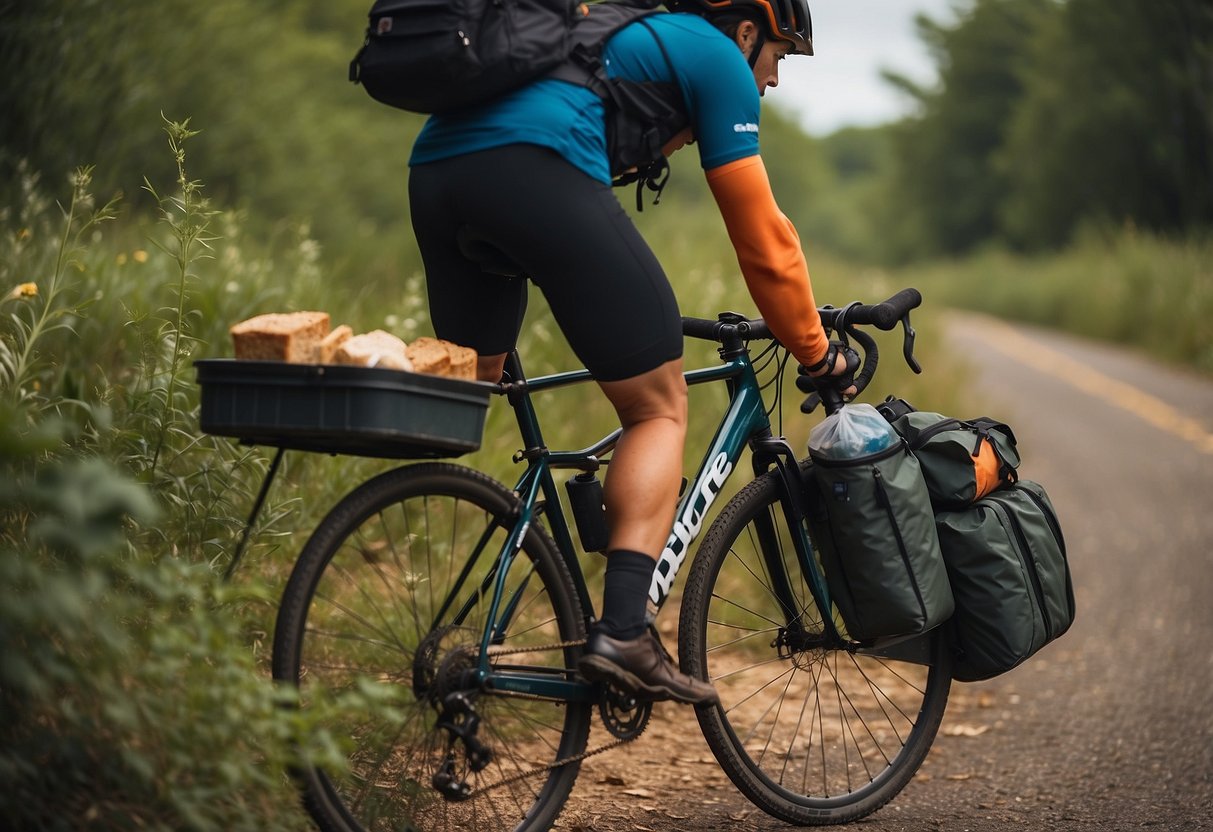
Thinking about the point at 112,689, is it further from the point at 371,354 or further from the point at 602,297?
the point at 602,297

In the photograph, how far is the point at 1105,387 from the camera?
42.9 feet

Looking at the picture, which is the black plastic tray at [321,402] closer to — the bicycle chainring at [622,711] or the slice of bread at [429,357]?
the slice of bread at [429,357]

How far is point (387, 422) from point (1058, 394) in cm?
1145

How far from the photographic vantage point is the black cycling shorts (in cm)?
269

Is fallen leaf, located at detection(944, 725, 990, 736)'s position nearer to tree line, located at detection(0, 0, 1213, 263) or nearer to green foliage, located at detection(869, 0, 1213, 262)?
tree line, located at detection(0, 0, 1213, 263)

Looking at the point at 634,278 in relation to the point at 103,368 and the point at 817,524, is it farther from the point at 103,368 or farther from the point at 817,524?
the point at 103,368

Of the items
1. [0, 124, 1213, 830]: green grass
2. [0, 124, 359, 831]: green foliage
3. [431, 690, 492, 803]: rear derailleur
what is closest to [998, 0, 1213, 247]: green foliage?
[0, 124, 1213, 830]: green grass

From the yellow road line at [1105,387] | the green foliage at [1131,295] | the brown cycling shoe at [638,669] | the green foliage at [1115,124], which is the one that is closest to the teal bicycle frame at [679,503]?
the brown cycling shoe at [638,669]

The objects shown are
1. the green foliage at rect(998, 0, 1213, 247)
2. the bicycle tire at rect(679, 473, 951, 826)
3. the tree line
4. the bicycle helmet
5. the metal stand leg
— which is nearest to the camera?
the metal stand leg

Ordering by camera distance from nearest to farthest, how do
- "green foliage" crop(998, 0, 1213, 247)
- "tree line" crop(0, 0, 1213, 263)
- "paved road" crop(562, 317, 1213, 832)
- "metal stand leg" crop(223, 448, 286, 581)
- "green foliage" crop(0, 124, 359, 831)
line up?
"green foliage" crop(0, 124, 359, 831)
"metal stand leg" crop(223, 448, 286, 581)
"paved road" crop(562, 317, 1213, 832)
"tree line" crop(0, 0, 1213, 263)
"green foliage" crop(998, 0, 1213, 247)

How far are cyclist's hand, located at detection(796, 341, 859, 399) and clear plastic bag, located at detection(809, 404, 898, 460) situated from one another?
65 millimetres

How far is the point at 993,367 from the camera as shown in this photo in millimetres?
15188

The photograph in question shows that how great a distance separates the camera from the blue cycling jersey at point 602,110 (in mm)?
2709

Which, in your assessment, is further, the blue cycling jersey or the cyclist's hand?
the cyclist's hand
